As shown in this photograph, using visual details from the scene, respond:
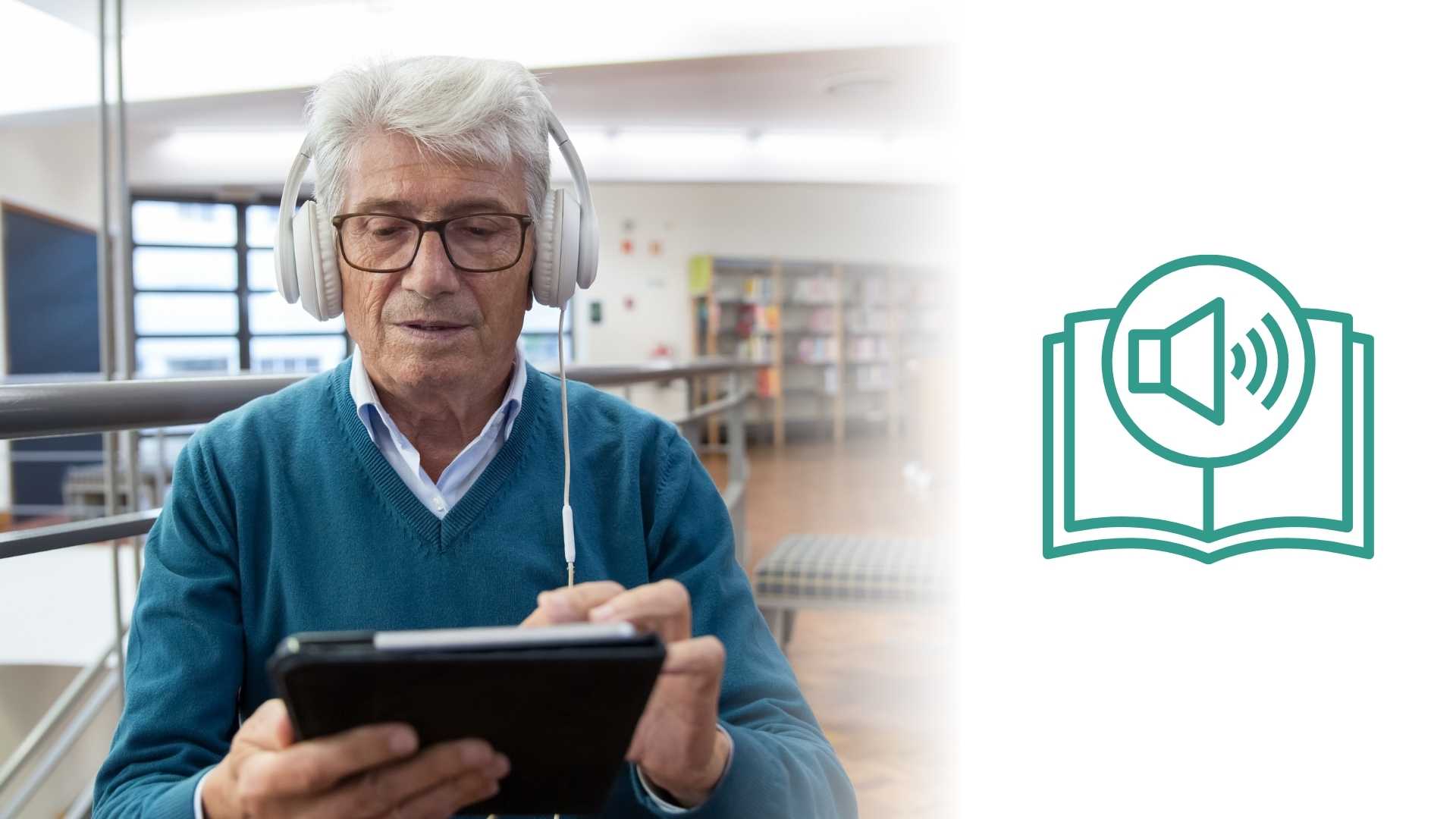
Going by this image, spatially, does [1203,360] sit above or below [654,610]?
above

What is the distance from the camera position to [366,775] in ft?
1.90

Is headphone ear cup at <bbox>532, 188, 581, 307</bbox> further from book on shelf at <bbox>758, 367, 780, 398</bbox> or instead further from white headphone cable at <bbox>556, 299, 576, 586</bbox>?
book on shelf at <bbox>758, 367, 780, 398</bbox>

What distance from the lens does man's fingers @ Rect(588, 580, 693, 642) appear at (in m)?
0.62

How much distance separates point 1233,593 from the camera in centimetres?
287

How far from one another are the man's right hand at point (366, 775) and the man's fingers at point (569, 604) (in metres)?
0.08

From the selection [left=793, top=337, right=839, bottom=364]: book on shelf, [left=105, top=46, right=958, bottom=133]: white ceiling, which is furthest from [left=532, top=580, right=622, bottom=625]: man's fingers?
[left=793, top=337, right=839, bottom=364]: book on shelf

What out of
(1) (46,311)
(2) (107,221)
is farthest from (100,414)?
(1) (46,311)

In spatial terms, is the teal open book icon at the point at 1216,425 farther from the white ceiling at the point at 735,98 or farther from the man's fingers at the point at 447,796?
the man's fingers at the point at 447,796

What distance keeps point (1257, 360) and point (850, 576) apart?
1272 mm

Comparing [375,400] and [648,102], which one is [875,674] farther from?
[648,102]

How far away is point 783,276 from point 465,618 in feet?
33.4

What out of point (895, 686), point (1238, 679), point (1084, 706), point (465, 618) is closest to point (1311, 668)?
point (1238, 679)

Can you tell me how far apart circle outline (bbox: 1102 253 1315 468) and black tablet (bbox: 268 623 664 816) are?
266 centimetres

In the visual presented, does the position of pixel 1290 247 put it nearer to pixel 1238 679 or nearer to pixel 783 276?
pixel 1238 679
